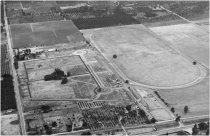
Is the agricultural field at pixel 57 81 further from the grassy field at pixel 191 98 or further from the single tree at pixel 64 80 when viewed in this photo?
the grassy field at pixel 191 98

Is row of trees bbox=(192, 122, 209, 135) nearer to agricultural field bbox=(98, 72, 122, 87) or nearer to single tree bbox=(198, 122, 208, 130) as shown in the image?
single tree bbox=(198, 122, 208, 130)

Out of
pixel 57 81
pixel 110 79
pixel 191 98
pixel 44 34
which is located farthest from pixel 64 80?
pixel 44 34

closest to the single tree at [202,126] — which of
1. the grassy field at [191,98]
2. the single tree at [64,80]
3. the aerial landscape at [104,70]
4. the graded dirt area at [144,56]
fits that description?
the aerial landscape at [104,70]

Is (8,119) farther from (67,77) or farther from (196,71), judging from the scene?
(196,71)

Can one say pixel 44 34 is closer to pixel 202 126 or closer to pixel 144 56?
pixel 144 56

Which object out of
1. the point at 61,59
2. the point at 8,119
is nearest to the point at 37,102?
the point at 8,119
